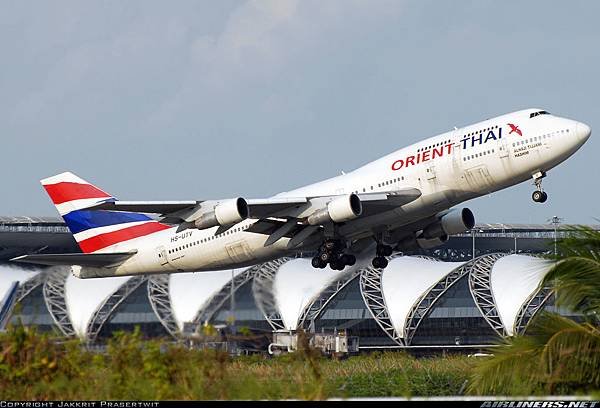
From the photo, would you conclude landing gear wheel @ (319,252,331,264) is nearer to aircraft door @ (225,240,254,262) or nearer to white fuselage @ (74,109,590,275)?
white fuselage @ (74,109,590,275)

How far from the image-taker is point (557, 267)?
17672 millimetres

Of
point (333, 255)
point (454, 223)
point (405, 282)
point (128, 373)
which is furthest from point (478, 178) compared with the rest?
point (405, 282)

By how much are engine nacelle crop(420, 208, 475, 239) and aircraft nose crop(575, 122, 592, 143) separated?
751 cm

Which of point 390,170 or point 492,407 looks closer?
point 492,407

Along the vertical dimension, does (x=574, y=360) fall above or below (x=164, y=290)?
below

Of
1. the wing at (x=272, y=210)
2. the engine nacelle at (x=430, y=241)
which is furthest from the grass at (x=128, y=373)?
the engine nacelle at (x=430, y=241)

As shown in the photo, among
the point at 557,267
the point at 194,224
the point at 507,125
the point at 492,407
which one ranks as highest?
the point at 507,125

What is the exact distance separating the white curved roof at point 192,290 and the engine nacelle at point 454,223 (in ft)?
45.7

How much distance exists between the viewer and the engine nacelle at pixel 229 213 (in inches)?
1543

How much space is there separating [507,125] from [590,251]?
21.5m

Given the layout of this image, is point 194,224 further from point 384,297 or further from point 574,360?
point 384,297

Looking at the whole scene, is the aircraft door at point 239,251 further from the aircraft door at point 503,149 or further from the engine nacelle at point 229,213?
the aircraft door at point 503,149

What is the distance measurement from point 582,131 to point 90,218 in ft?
80.9

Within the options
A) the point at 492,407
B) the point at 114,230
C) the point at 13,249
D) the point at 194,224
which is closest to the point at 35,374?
the point at 492,407
